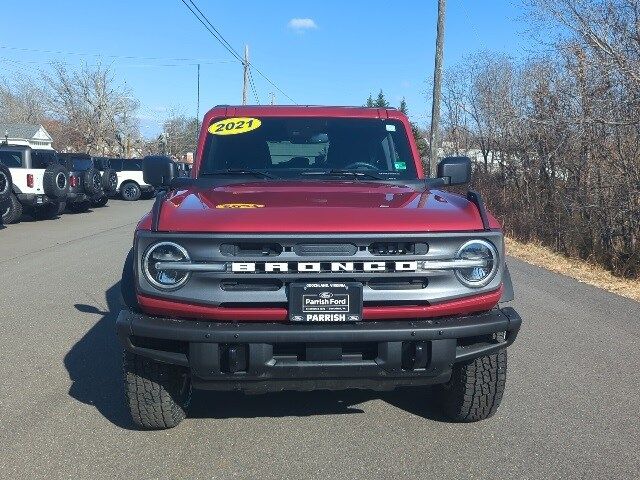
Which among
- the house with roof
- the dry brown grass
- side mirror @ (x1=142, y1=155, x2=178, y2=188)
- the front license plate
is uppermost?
the house with roof

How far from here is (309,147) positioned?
16.6ft

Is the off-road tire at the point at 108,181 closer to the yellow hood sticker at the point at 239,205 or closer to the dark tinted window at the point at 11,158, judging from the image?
the dark tinted window at the point at 11,158

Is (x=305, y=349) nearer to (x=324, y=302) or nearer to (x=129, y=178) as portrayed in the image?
(x=324, y=302)

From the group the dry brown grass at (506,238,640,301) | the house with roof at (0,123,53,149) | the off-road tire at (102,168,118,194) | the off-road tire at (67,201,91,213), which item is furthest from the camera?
the house with roof at (0,123,53,149)

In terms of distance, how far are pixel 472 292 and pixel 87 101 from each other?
2251 inches

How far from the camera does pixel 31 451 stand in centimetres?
367

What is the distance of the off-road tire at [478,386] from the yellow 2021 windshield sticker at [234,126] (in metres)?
2.43

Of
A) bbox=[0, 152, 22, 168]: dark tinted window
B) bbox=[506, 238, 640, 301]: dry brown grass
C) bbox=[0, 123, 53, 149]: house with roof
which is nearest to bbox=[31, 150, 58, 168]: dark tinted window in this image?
bbox=[0, 152, 22, 168]: dark tinted window

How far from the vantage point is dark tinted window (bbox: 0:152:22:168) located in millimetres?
17469

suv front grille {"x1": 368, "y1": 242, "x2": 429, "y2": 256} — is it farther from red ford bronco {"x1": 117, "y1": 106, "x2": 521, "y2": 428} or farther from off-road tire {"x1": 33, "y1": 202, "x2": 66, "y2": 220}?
off-road tire {"x1": 33, "y1": 202, "x2": 66, "y2": 220}

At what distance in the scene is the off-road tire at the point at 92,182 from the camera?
68.1ft

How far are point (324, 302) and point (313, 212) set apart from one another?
0.47 meters

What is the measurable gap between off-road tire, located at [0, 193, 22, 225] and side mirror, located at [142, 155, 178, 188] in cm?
1271

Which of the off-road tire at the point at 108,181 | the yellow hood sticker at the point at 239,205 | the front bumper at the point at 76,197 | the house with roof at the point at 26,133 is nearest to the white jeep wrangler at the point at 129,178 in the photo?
the off-road tire at the point at 108,181
